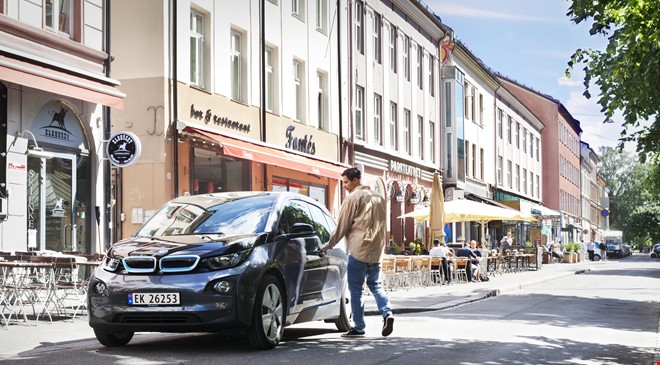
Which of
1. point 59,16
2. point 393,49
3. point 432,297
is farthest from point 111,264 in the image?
point 393,49

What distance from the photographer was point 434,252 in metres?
26.2

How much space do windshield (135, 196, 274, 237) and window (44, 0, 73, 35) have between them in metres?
8.62

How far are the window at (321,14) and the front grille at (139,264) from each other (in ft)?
75.4

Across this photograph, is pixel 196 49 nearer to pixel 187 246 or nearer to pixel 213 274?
pixel 187 246

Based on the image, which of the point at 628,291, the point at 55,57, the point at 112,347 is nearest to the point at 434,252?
the point at 628,291

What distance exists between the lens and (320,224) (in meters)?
11.5

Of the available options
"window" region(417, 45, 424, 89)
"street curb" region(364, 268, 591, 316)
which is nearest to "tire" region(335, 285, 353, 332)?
"street curb" region(364, 268, 591, 316)

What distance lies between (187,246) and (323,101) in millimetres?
22755

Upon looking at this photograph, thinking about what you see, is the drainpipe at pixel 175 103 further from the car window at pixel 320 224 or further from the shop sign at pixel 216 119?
the car window at pixel 320 224

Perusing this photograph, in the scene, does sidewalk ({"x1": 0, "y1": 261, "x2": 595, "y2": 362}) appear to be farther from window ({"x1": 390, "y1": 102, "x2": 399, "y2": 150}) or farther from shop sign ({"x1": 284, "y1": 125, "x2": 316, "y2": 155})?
window ({"x1": 390, "y1": 102, "x2": 399, "y2": 150})

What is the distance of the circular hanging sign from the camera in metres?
18.1

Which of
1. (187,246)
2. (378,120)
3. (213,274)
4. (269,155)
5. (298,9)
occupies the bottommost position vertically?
(213,274)

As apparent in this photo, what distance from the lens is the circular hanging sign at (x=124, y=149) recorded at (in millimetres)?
18062

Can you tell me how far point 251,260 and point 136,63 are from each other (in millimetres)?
12935
